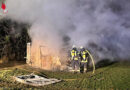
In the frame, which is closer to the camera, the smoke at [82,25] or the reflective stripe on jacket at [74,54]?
the reflective stripe on jacket at [74,54]

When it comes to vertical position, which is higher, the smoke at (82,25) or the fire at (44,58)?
the smoke at (82,25)

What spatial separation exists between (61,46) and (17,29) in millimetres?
9085

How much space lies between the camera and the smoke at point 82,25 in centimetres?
1631

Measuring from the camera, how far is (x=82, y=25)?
16.1 metres

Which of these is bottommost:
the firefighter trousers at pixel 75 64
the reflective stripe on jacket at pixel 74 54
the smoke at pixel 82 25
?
→ the firefighter trousers at pixel 75 64

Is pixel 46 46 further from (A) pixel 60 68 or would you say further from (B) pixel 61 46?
(A) pixel 60 68

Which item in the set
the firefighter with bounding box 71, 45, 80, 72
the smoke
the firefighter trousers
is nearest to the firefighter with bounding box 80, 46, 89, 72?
the firefighter with bounding box 71, 45, 80, 72

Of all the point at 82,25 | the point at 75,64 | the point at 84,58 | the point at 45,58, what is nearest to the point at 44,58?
the point at 45,58

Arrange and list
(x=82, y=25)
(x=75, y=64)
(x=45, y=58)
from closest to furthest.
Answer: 1. (x=75, y=64)
2. (x=82, y=25)
3. (x=45, y=58)

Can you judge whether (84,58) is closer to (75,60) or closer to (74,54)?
(75,60)

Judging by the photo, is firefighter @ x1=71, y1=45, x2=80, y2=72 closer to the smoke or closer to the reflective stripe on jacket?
the reflective stripe on jacket

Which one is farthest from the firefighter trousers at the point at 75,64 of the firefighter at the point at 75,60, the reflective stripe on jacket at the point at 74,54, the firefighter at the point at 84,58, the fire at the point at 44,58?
the fire at the point at 44,58

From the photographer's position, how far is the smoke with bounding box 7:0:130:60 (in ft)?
53.5

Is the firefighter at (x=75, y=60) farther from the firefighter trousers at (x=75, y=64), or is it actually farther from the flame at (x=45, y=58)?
the flame at (x=45, y=58)
